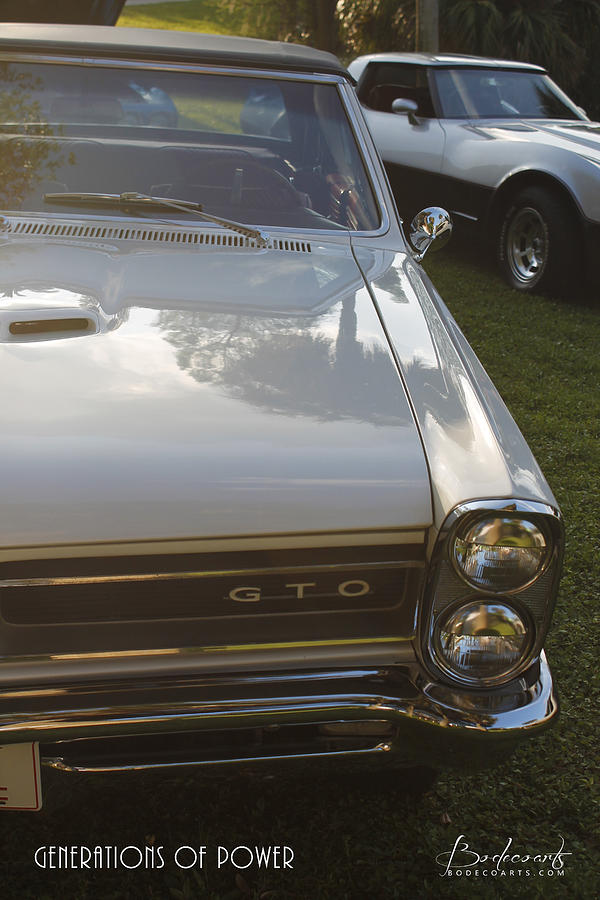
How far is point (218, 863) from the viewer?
5.91ft

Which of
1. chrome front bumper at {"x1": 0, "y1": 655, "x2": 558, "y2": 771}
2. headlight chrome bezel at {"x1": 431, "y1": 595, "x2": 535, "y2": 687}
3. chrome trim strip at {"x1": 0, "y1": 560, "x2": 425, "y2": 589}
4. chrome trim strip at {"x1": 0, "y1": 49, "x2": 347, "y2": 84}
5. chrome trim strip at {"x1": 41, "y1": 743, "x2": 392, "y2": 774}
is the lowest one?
chrome trim strip at {"x1": 41, "y1": 743, "x2": 392, "y2": 774}

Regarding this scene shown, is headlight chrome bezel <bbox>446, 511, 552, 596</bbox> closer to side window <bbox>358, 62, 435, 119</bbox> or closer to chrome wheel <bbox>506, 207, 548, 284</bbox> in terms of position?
chrome wheel <bbox>506, 207, 548, 284</bbox>

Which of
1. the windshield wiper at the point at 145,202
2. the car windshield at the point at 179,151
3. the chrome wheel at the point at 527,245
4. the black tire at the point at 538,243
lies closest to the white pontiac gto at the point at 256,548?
the windshield wiper at the point at 145,202

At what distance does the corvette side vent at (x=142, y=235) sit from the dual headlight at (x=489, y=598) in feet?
3.93

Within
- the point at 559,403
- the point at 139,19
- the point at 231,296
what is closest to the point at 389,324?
the point at 231,296

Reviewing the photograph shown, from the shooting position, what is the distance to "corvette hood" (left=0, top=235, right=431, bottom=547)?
1363 mm

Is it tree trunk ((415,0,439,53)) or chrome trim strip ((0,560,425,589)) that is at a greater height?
tree trunk ((415,0,439,53))

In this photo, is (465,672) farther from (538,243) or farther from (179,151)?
(538,243)

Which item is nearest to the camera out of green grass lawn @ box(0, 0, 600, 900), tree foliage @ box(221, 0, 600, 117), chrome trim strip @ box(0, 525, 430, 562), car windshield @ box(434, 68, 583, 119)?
chrome trim strip @ box(0, 525, 430, 562)

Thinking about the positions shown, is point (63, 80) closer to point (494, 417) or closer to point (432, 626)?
point (494, 417)

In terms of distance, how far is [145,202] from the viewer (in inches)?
95.3

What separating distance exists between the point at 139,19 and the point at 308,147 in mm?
25838

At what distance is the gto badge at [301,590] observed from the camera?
4.88 ft
